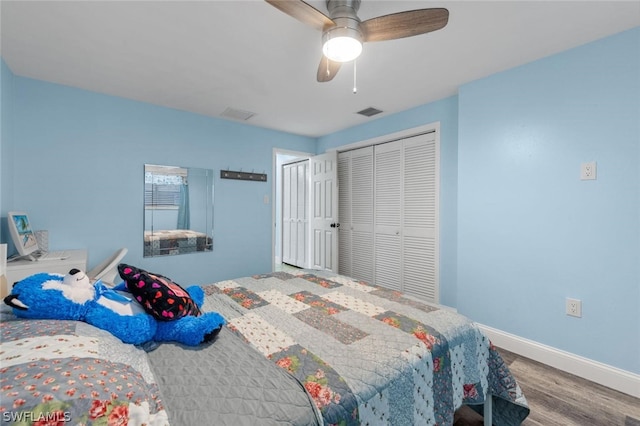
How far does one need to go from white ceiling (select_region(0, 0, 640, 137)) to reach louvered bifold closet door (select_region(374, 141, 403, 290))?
90cm

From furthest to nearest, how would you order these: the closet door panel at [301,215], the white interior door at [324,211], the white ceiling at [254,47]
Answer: the closet door panel at [301,215] → the white interior door at [324,211] → the white ceiling at [254,47]

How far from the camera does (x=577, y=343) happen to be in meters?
2.16

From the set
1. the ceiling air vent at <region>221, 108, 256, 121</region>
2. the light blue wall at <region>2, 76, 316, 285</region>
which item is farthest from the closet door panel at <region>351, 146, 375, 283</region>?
the ceiling air vent at <region>221, 108, 256, 121</region>

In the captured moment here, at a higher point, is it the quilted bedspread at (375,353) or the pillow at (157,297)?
the pillow at (157,297)

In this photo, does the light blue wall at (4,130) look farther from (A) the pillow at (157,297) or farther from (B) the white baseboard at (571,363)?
(B) the white baseboard at (571,363)

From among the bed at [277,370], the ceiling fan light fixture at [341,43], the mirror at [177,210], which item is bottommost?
the bed at [277,370]

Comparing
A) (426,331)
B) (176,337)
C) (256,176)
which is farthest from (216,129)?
(426,331)

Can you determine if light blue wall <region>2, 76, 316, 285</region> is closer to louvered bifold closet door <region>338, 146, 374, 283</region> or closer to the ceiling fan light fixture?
louvered bifold closet door <region>338, 146, 374, 283</region>

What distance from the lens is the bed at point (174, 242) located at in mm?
3342

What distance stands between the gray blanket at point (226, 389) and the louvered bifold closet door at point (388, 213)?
2926mm

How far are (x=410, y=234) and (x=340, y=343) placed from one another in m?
2.58

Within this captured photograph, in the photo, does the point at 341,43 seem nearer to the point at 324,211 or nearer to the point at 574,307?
the point at 574,307

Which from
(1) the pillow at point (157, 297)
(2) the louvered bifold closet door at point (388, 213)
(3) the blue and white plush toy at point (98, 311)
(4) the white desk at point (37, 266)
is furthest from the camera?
(2) the louvered bifold closet door at point (388, 213)

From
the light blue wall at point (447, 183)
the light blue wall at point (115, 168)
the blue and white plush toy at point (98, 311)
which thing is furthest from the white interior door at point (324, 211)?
the blue and white plush toy at point (98, 311)
